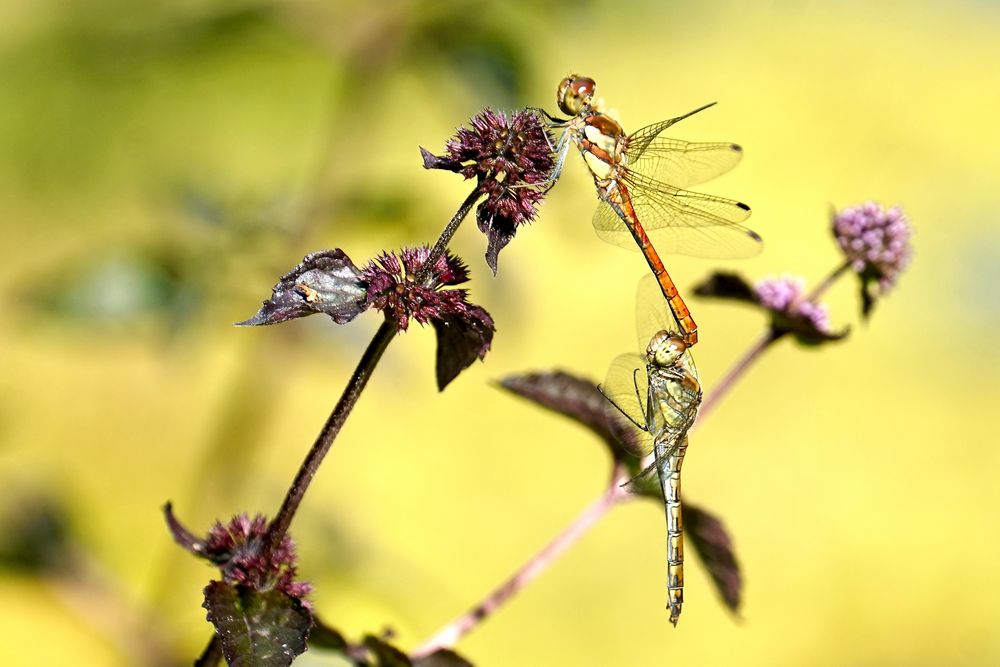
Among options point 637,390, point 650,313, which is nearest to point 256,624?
point 637,390

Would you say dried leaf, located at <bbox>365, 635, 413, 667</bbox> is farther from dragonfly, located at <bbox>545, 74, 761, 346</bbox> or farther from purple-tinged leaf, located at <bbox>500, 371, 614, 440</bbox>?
dragonfly, located at <bbox>545, 74, 761, 346</bbox>

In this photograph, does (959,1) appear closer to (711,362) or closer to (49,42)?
(711,362)

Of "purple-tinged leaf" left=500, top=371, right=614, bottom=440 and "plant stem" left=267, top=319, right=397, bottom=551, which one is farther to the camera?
"purple-tinged leaf" left=500, top=371, right=614, bottom=440

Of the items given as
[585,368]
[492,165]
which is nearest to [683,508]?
[492,165]

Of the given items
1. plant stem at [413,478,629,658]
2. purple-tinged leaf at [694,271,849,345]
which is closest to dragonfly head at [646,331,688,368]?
purple-tinged leaf at [694,271,849,345]

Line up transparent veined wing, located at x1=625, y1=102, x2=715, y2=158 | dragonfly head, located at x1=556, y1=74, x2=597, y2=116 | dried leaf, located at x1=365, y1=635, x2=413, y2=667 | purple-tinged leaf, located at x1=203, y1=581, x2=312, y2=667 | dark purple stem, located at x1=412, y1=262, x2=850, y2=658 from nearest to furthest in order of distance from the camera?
1. purple-tinged leaf, located at x1=203, y1=581, x2=312, y2=667
2. dried leaf, located at x1=365, y1=635, x2=413, y2=667
3. dark purple stem, located at x1=412, y1=262, x2=850, y2=658
4. dragonfly head, located at x1=556, y1=74, x2=597, y2=116
5. transparent veined wing, located at x1=625, y1=102, x2=715, y2=158

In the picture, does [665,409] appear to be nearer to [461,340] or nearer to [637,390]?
[637,390]
